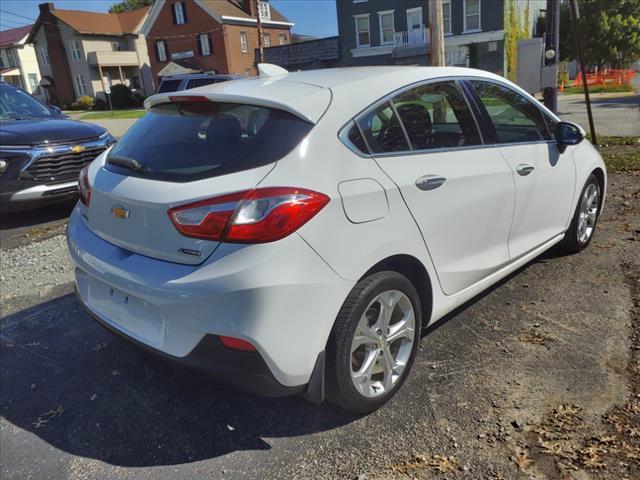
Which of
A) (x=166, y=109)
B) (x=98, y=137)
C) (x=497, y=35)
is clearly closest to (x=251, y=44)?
(x=497, y=35)

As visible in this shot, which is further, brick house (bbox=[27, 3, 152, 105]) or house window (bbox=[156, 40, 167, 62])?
brick house (bbox=[27, 3, 152, 105])

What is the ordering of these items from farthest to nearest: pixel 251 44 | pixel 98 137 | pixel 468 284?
pixel 251 44, pixel 98 137, pixel 468 284

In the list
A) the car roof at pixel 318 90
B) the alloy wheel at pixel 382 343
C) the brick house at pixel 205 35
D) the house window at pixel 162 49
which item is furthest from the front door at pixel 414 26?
the alloy wheel at pixel 382 343

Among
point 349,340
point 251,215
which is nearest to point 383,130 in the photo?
point 251,215

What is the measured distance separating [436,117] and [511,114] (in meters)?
0.90

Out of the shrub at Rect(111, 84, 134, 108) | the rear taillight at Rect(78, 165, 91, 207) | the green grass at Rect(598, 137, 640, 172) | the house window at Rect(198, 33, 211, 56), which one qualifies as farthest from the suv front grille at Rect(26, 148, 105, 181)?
the shrub at Rect(111, 84, 134, 108)

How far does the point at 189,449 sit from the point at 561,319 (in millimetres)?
2513

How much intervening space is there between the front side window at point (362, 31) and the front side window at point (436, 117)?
1368 inches

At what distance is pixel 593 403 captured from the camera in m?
2.71

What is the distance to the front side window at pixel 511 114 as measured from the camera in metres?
3.49

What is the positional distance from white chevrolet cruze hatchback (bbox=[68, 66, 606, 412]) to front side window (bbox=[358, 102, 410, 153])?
0.03 ft

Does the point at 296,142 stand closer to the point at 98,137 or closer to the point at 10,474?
the point at 10,474

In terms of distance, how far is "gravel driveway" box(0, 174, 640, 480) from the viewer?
7.98ft

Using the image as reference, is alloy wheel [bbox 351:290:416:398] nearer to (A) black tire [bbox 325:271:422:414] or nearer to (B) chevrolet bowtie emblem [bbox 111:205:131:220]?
(A) black tire [bbox 325:271:422:414]
